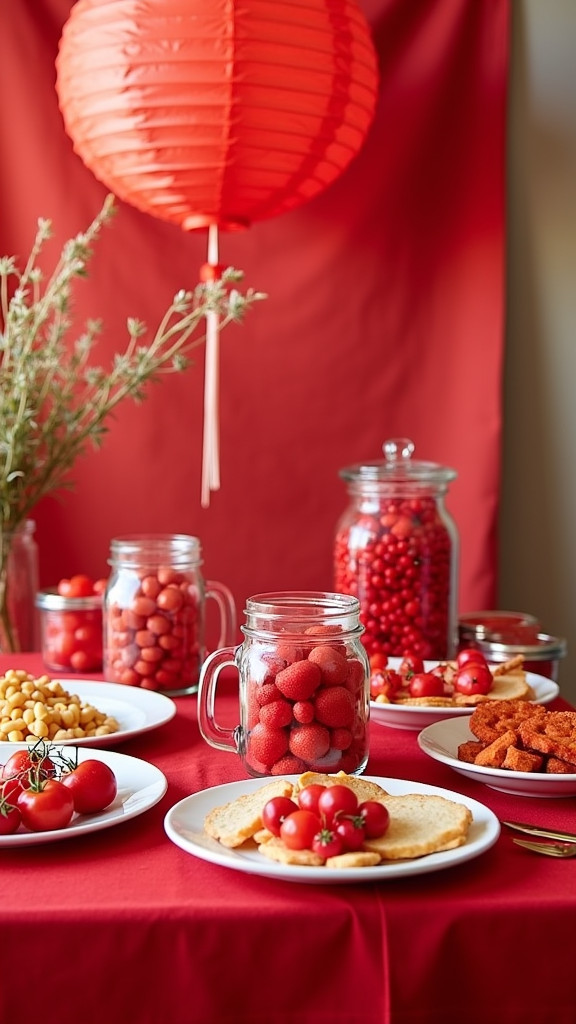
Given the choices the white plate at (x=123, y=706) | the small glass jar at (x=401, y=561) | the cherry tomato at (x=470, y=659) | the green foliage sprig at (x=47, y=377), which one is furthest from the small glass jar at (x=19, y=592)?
the cherry tomato at (x=470, y=659)

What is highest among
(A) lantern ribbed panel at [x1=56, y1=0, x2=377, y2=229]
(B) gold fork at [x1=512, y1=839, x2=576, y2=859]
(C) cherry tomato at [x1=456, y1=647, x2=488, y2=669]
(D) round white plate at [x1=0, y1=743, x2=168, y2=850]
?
(A) lantern ribbed panel at [x1=56, y1=0, x2=377, y2=229]

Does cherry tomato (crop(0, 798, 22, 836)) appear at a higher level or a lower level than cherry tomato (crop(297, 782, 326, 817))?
lower

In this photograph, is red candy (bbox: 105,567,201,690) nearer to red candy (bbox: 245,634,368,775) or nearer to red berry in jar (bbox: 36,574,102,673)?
red berry in jar (bbox: 36,574,102,673)

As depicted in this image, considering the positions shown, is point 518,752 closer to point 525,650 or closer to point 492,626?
point 525,650

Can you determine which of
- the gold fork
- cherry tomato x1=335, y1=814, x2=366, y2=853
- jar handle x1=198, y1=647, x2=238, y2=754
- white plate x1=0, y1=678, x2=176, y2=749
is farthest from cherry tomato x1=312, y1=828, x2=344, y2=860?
white plate x1=0, y1=678, x2=176, y2=749

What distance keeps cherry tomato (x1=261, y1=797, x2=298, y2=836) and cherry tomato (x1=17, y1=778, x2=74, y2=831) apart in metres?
0.18

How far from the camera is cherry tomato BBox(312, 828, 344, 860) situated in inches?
37.2

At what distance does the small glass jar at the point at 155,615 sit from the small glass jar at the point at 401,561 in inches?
10.0

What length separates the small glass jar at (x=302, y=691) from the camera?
1149 mm

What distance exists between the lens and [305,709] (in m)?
1.14

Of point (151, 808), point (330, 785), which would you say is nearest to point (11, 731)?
point (151, 808)

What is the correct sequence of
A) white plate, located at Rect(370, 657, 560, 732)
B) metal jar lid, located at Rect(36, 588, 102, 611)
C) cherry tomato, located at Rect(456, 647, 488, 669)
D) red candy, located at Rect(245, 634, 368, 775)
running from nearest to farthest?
red candy, located at Rect(245, 634, 368, 775)
white plate, located at Rect(370, 657, 560, 732)
cherry tomato, located at Rect(456, 647, 488, 669)
metal jar lid, located at Rect(36, 588, 102, 611)

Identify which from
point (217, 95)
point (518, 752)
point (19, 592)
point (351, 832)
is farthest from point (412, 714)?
point (217, 95)

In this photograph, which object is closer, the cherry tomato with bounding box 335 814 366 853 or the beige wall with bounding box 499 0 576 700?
the cherry tomato with bounding box 335 814 366 853
